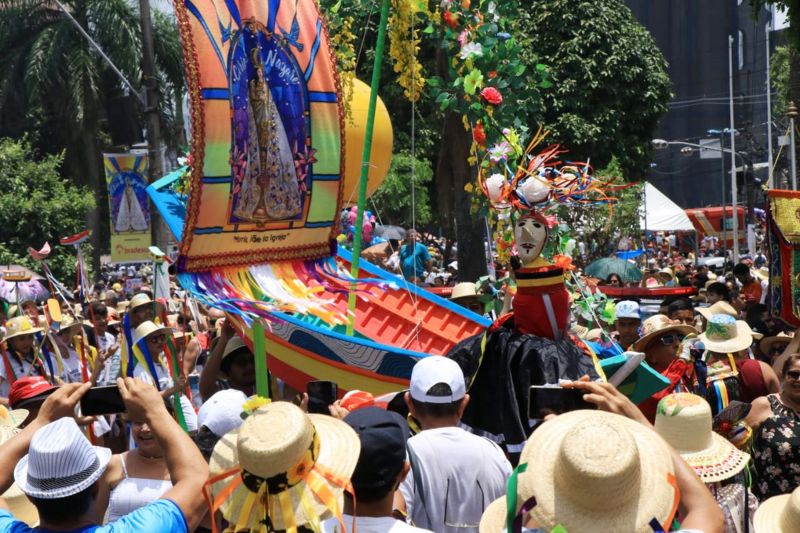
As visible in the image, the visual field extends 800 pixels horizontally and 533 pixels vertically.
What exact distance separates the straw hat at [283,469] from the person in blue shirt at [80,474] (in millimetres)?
122

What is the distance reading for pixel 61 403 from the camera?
11.3ft

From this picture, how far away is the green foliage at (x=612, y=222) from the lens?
22750 mm

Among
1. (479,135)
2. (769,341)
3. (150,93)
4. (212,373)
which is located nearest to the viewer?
(212,373)

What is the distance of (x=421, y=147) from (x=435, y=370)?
21.6 meters

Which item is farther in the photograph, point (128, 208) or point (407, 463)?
point (128, 208)

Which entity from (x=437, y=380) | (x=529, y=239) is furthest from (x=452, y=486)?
(x=529, y=239)

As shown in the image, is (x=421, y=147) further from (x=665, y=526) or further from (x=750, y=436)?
(x=665, y=526)

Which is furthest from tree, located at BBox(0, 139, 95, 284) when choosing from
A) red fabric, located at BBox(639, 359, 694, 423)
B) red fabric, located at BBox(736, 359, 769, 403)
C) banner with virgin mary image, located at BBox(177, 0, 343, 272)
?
red fabric, located at BBox(736, 359, 769, 403)

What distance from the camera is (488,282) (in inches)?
459

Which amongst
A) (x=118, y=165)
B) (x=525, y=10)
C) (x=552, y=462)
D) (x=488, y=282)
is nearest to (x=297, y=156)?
(x=488, y=282)

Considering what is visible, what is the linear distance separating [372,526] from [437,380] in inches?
36.9

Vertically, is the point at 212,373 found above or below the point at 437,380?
below

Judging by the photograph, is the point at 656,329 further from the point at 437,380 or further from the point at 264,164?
the point at 437,380

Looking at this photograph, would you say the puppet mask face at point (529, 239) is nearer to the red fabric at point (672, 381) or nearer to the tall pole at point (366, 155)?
the red fabric at point (672, 381)
